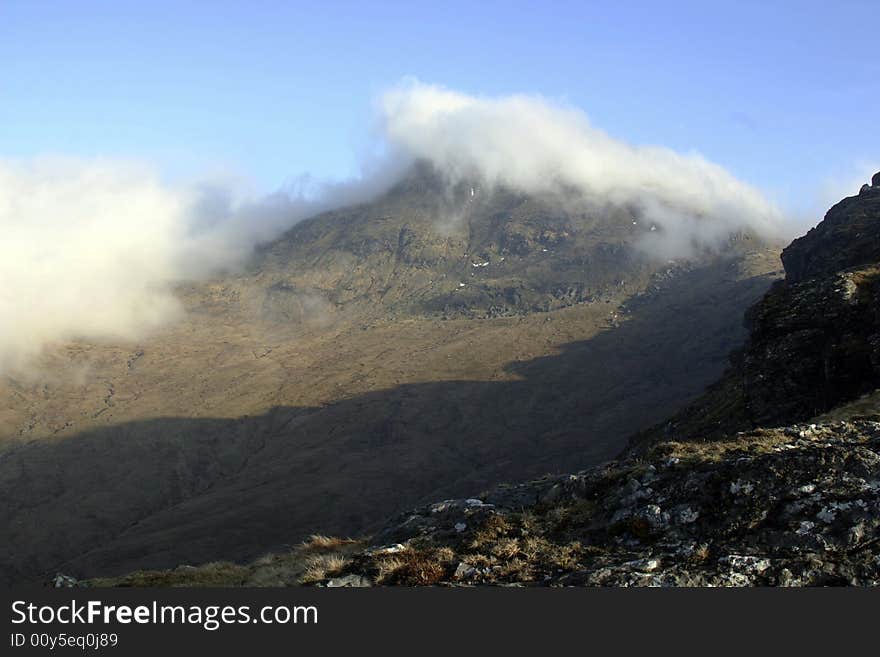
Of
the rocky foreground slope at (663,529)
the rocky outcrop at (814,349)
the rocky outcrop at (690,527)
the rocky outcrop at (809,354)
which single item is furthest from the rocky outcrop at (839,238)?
the rocky outcrop at (690,527)

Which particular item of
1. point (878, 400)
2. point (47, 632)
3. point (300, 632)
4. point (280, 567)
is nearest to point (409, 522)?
point (280, 567)

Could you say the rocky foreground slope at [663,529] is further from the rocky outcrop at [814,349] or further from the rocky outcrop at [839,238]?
the rocky outcrop at [839,238]

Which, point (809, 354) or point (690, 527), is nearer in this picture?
point (690, 527)

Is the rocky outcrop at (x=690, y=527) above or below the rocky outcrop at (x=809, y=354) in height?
below

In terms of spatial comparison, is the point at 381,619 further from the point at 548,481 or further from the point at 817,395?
the point at 817,395

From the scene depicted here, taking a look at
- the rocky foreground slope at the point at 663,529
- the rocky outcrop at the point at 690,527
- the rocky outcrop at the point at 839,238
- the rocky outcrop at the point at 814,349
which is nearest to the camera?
the rocky outcrop at the point at 690,527

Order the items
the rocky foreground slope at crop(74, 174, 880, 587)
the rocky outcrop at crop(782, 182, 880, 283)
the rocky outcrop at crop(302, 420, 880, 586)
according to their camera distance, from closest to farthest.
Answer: the rocky outcrop at crop(302, 420, 880, 586) → the rocky foreground slope at crop(74, 174, 880, 587) → the rocky outcrop at crop(782, 182, 880, 283)

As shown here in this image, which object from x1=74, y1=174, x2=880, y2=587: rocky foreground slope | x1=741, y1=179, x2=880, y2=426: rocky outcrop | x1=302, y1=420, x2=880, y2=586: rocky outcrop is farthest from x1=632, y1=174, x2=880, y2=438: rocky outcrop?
x1=302, y1=420, x2=880, y2=586: rocky outcrop

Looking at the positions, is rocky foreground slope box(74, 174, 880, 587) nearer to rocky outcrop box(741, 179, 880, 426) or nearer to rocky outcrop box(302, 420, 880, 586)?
rocky outcrop box(302, 420, 880, 586)

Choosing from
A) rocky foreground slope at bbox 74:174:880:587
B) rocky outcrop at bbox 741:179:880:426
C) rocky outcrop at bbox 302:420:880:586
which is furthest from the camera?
rocky outcrop at bbox 741:179:880:426

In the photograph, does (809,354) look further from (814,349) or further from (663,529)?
(663,529)

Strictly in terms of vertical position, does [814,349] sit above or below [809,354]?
above

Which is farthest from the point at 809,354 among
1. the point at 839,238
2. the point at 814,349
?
the point at 839,238

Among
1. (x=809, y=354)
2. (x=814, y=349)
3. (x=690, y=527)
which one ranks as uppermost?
(x=814, y=349)
